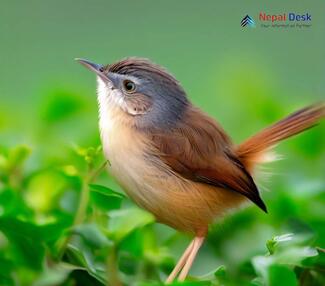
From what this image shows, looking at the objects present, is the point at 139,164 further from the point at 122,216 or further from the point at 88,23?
the point at 88,23

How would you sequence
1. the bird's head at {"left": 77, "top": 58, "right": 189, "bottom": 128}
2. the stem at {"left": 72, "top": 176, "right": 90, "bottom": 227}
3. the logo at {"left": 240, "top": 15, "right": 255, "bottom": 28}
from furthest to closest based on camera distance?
the bird's head at {"left": 77, "top": 58, "right": 189, "bottom": 128} → the logo at {"left": 240, "top": 15, "right": 255, "bottom": 28} → the stem at {"left": 72, "top": 176, "right": 90, "bottom": 227}

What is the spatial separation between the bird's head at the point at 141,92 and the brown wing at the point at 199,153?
0.07 meters

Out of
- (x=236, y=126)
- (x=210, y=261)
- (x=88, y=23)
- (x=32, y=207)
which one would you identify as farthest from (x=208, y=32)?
(x=32, y=207)

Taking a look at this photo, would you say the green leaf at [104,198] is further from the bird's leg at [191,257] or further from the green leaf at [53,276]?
the bird's leg at [191,257]

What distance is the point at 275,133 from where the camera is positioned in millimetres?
3672

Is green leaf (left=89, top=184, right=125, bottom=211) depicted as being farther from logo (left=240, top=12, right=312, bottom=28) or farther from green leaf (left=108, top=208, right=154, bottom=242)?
logo (left=240, top=12, right=312, bottom=28)

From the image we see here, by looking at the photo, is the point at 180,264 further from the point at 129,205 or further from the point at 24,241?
the point at 24,241

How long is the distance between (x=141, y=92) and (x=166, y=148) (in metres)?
0.28

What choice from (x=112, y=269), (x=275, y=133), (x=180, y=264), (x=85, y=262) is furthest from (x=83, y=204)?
(x=275, y=133)

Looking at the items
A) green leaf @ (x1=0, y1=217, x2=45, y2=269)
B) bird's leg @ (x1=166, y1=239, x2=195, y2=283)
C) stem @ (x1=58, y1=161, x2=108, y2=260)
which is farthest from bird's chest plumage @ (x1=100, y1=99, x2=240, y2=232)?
green leaf @ (x1=0, y1=217, x2=45, y2=269)

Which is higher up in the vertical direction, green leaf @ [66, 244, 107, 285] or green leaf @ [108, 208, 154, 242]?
green leaf @ [108, 208, 154, 242]

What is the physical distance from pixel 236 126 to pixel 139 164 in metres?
0.47

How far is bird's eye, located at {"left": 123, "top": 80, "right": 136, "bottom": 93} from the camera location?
3369mm

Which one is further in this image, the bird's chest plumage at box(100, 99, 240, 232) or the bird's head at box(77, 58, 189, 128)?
the bird's head at box(77, 58, 189, 128)
